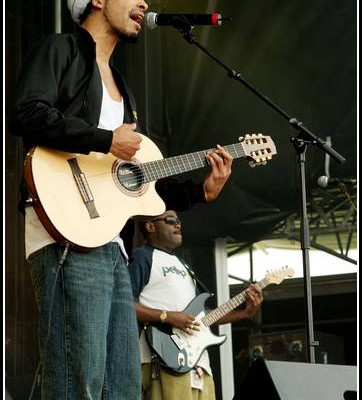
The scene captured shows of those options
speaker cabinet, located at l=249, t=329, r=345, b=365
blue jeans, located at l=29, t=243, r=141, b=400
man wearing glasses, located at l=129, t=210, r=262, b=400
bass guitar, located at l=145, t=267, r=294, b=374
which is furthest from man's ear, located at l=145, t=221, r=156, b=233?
blue jeans, located at l=29, t=243, r=141, b=400

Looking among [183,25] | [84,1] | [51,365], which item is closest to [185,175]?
[183,25]

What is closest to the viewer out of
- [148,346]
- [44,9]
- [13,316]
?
[148,346]

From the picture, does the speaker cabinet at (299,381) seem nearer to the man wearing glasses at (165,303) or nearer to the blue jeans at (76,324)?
the blue jeans at (76,324)

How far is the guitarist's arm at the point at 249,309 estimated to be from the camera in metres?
3.93

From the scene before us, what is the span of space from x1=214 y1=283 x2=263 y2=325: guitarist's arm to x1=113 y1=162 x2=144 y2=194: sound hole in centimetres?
166

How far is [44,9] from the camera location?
4328 mm

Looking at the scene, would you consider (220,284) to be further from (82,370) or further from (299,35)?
(82,370)

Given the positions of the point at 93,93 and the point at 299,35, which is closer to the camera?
the point at 93,93

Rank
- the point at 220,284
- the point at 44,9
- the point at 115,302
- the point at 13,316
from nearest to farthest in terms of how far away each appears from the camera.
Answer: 1. the point at 115,302
2. the point at 13,316
3. the point at 44,9
4. the point at 220,284

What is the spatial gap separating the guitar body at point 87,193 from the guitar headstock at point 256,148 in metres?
0.50

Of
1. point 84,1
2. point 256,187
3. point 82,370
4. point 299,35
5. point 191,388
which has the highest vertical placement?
point 299,35

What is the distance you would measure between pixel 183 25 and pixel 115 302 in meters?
1.09

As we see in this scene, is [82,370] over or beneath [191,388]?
over

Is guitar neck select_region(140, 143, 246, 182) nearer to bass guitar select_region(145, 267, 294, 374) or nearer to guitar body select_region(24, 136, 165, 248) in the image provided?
guitar body select_region(24, 136, 165, 248)
